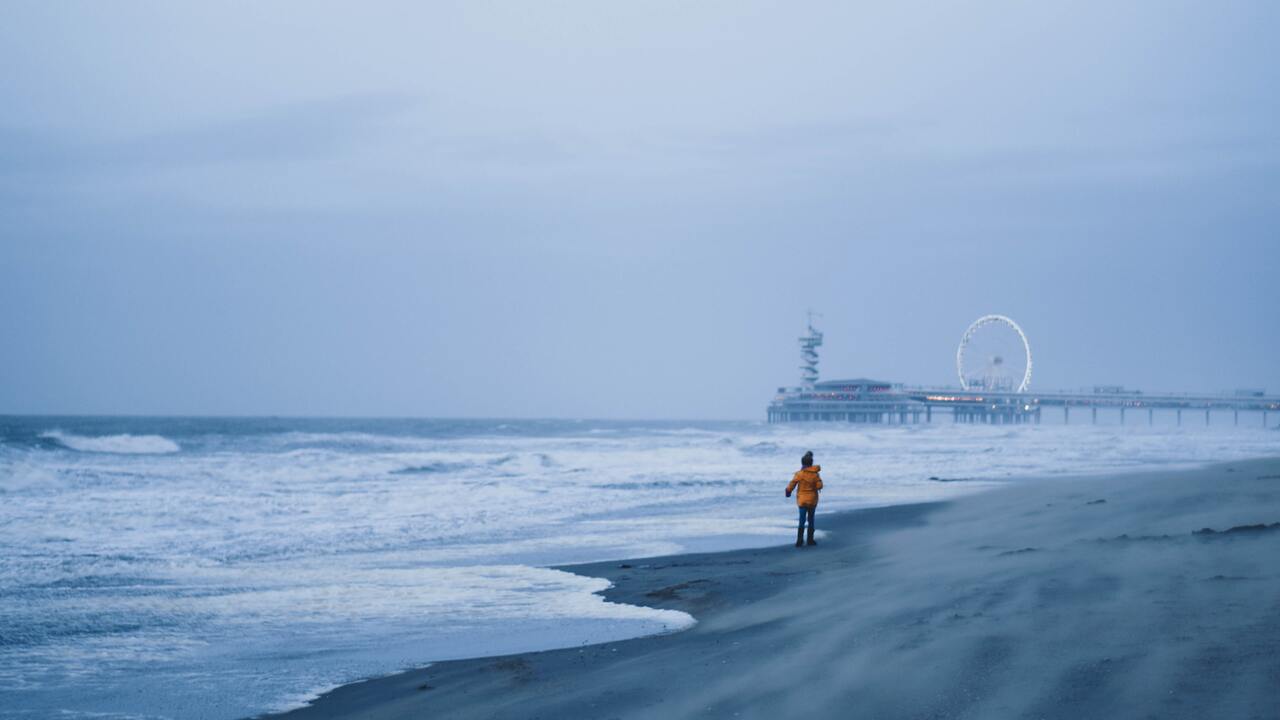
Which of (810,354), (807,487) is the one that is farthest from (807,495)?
(810,354)

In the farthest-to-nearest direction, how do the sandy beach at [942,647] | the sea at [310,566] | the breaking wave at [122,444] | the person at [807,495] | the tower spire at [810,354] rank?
the tower spire at [810,354] < the breaking wave at [122,444] < the person at [807,495] < the sea at [310,566] < the sandy beach at [942,647]

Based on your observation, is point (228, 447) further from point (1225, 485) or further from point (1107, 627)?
point (1107, 627)

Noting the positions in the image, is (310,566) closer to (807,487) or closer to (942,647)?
(807,487)

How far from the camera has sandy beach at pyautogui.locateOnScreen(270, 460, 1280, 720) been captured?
17.5 feet

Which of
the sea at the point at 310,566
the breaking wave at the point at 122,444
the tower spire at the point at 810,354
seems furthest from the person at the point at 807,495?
the tower spire at the point at 810,354

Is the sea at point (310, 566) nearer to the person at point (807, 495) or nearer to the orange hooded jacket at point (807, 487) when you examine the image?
the person at point (807, 495)

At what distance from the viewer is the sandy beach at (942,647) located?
532 cm

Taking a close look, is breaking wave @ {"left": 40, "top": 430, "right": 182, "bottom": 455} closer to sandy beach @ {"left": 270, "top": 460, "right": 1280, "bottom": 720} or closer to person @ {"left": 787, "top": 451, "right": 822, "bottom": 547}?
person @ {"left": 787, "top": 451, "right": 822, "bottom": 547}

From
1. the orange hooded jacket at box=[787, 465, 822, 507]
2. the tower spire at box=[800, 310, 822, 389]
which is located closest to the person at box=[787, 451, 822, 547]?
the orange hooded jacket at box=[787, 465, 822, 507]

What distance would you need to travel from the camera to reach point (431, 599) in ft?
34.0

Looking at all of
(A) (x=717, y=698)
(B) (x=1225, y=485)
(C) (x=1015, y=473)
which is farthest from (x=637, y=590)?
(C) (x=1015, y=473)

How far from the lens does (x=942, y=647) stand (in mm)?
6348

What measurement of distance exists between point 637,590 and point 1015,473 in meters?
23.4

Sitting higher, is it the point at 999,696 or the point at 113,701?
the point at 999,696
